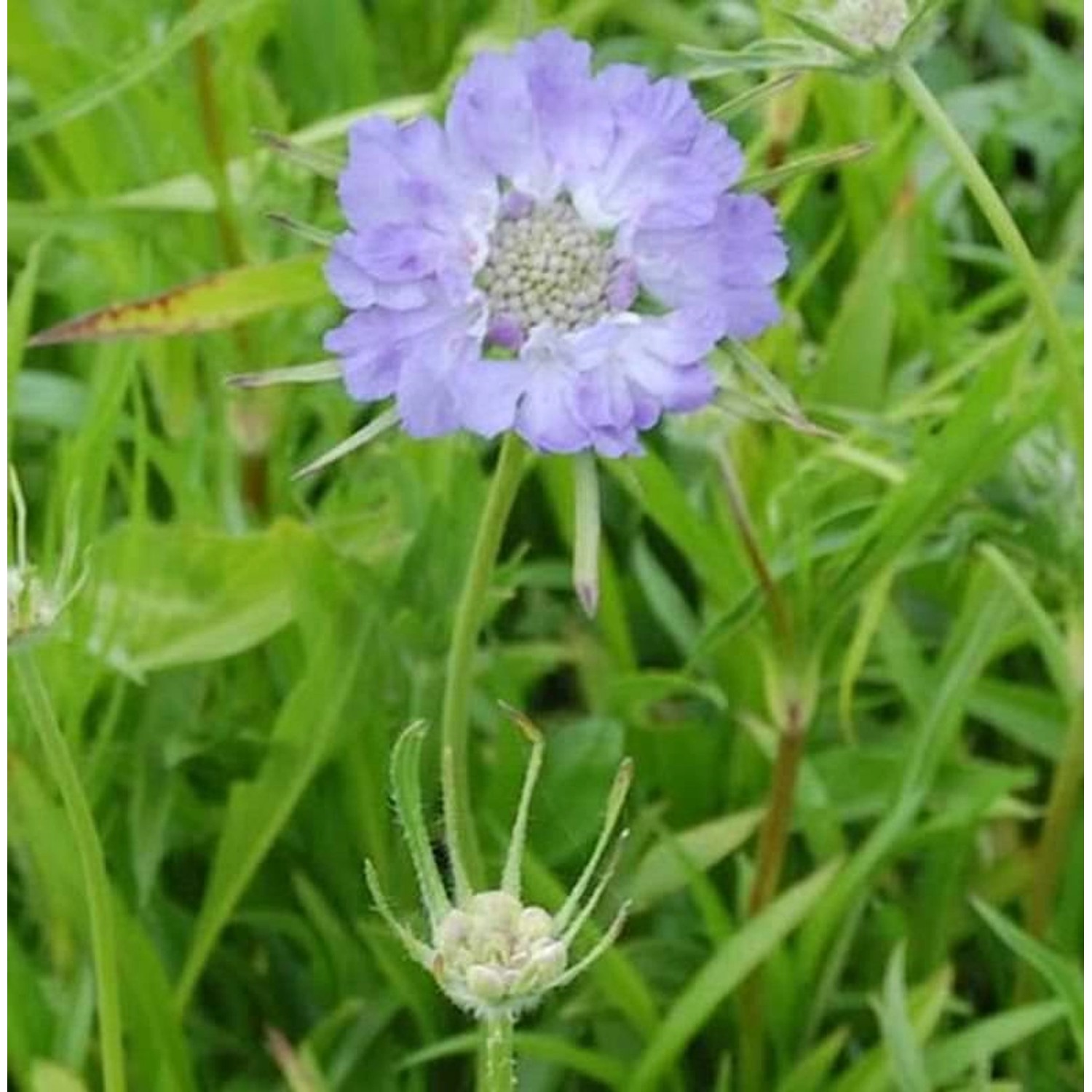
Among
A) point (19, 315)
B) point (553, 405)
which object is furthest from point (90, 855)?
point (19, 315)

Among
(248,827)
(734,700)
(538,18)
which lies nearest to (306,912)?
(248,827)

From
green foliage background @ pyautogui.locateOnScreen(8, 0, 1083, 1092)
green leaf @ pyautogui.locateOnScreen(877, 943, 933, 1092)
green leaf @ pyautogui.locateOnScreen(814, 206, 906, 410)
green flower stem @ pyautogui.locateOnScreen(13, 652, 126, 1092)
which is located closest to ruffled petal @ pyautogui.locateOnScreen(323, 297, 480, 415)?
green flower stem @ pyautogui.locateOnScreen(13, 652, 126, 1092)

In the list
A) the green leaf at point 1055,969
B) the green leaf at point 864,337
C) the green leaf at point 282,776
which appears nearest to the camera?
the green leaf at point 1055,969

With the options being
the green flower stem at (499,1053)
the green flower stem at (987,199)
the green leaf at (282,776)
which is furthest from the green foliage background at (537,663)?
the green flower stem at (499,1053)

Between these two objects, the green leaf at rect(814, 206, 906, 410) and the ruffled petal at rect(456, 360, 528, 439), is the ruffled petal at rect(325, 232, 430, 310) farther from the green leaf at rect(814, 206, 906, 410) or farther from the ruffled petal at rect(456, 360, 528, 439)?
the green leaf at rect(814, 206, 906, 410)

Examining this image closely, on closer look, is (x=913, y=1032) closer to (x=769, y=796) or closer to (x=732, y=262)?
(x=769, y=796)

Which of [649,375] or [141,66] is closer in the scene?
[649,375]

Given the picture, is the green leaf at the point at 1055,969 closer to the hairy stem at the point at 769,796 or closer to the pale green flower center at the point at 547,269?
the hairy stem at the point at 769,796
